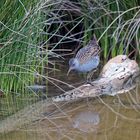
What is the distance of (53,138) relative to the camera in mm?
4668

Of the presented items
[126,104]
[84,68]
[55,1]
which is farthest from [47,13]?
[126,104]

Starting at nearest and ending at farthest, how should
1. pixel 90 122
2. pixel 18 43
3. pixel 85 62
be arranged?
Result: pixel 90 122 < pixel 18 43 < pixel 85 62

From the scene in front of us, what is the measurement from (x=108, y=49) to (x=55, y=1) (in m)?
1.30

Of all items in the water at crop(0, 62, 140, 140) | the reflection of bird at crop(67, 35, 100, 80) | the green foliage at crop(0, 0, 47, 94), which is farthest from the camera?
the reflection of bird at crop(67, 35, 100, 80)

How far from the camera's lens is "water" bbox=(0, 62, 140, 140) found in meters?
4.70

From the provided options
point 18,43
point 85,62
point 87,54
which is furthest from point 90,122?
point 87,54

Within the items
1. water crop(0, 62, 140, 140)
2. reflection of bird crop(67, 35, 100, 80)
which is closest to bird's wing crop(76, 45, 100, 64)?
reflection of bird crop(67, 35, 100, 80)

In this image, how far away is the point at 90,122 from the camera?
5043 millimetres

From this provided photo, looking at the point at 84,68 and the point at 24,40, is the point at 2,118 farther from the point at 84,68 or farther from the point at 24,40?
the point at 84,68

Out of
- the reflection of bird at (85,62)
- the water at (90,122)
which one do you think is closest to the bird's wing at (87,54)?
the reflection of bird at (85,62)

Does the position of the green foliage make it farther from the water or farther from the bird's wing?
the bird's wing

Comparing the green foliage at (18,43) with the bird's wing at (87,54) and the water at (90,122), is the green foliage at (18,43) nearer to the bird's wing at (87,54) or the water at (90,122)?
the water at (90,122)

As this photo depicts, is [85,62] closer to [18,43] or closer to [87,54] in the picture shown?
[87,54]

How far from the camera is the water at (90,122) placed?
15.4 feet
